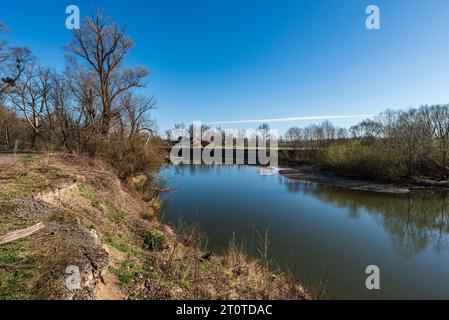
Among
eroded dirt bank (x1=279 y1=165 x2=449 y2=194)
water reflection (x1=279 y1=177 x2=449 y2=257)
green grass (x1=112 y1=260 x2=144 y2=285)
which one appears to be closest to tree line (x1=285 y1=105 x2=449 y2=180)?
eroded dirt bank (x1=279 y1=165 x2=449 y2=194)

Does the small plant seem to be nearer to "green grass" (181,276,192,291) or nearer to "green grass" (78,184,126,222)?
"green grass" (78,184,126,222)

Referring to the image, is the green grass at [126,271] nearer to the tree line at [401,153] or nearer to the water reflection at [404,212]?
the water reflection at [404,212]

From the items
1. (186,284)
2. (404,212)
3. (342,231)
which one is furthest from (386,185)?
(186,284)

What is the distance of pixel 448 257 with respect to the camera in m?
7.89

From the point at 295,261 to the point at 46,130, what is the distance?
Answer: 15479mm

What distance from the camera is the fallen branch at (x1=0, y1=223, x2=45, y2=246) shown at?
3.23 metres

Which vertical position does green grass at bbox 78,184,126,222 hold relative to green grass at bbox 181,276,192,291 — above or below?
above

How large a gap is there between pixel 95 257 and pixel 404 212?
661 inches

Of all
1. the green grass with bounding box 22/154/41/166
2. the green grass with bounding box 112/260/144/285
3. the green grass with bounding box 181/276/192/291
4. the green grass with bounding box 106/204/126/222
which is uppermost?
the green grass with bounding box 22/154/41/166

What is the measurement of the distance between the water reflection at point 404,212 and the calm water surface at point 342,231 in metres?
0.04

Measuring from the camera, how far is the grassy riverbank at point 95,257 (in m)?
2.82

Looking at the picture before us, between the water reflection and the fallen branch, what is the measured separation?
10.7m

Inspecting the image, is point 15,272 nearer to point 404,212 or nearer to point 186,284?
point 186,284

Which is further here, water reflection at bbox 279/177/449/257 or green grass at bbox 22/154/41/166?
water reflection at bbox 279/177/449/257
